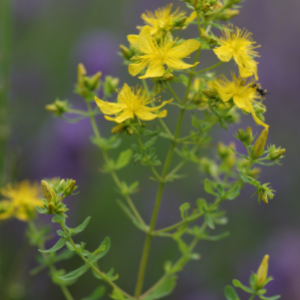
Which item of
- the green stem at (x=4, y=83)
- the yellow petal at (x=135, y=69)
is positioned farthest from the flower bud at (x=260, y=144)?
the green stem at (x=4, y=83)

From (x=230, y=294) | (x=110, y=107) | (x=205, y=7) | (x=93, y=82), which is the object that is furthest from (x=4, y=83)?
(x=230, y=294)

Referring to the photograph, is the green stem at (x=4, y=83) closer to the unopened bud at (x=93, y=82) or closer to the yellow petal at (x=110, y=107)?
the unopened bud at (x=93, y=82)

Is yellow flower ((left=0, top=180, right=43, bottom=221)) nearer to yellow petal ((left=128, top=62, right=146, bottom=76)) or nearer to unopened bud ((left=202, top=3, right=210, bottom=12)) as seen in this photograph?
yellow petal ((left=128, top=62, right=146, bottom=76))

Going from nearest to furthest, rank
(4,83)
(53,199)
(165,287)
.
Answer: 1. (53,199)
2. (165,287)
3. (4,83)

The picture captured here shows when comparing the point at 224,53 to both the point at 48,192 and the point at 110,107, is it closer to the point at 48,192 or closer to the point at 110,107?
the point at 110,107

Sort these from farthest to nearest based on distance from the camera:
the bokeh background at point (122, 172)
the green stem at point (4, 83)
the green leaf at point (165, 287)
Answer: the bokeh background at point (122, 172) < the green stem at point (4, 83) < the green leaf at point (165, 287)
